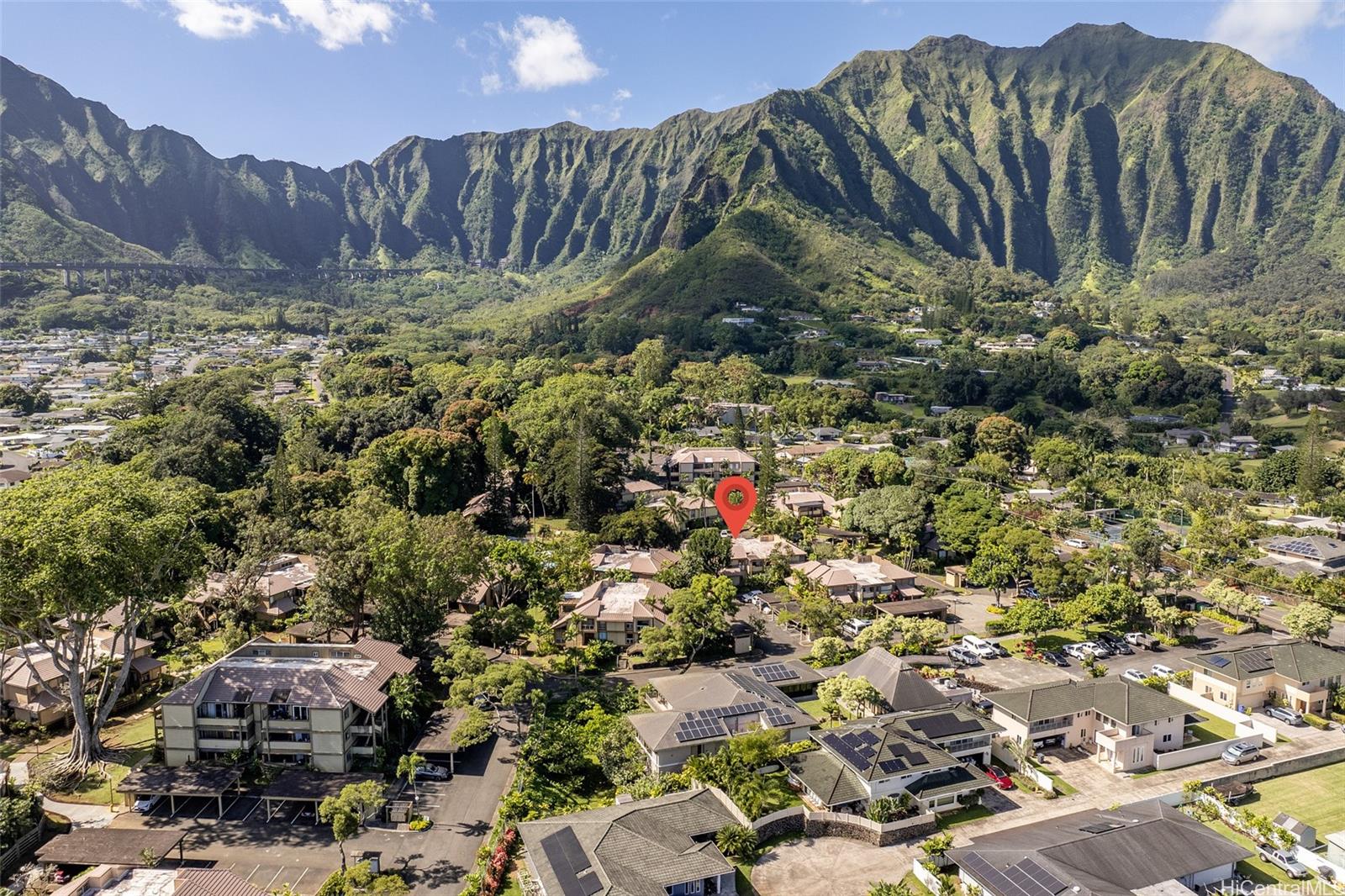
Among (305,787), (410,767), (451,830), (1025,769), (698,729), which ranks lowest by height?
(1025,769)

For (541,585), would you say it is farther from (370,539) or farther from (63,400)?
(63,400)

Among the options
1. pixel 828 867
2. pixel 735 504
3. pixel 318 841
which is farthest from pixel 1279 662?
pixel 318 841

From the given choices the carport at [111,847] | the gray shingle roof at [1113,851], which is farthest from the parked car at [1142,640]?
the carport at [111,847]

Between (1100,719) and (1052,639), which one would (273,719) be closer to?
(1100,719)

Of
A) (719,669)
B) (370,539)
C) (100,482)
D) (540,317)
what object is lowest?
(719,669)

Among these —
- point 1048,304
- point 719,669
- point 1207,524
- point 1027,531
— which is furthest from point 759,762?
point 1048,304

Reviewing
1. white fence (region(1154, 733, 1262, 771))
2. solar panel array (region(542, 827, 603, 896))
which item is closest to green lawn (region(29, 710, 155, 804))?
solar panel array (region(542, 827, 603, 896))

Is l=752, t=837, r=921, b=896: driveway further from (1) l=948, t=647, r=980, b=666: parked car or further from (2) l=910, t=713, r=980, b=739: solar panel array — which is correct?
(1) l=948, t=647, r=980, b=666: parked car
